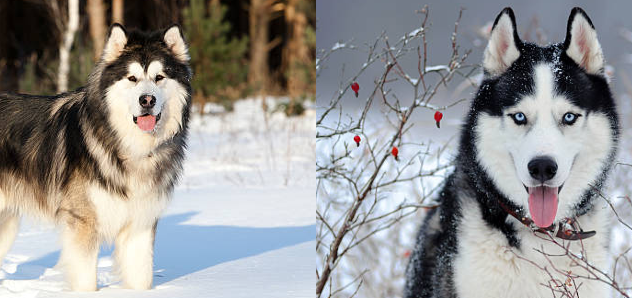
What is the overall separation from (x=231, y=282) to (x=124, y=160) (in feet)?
2.93

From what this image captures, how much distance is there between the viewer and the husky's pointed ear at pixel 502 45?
8.52 ft

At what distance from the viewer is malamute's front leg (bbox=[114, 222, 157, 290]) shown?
147 inches

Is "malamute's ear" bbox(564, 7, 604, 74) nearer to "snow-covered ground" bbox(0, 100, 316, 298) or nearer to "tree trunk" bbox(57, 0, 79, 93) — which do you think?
"snow-covered ground" bbox(0, 100, 316, 298)

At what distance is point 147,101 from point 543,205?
206 cm

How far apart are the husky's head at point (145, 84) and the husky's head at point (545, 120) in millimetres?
1729

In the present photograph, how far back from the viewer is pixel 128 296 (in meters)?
3.53

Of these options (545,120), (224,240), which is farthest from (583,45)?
(224,240)

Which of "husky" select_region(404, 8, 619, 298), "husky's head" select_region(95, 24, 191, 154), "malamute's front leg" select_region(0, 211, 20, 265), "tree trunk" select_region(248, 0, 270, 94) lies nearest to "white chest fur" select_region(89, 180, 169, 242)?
"husky's head" select_region(95, 24, 191, 154)

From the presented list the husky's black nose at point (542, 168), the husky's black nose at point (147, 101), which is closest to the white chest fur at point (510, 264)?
the husky's black nose at point (542, 168)

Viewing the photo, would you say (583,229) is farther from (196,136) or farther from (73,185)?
(196,136)

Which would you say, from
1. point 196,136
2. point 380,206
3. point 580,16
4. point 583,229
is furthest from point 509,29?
point 196,136

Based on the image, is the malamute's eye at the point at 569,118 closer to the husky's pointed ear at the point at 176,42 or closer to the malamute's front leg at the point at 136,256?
the husky's pointed ear at the point at 176,42

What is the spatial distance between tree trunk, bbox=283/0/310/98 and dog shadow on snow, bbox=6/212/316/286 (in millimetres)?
7122

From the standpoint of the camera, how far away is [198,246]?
16.1 feet
